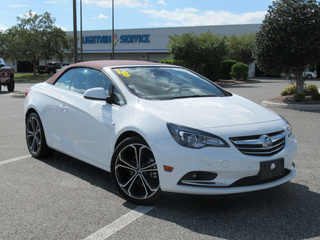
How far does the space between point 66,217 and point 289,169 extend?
2287mm

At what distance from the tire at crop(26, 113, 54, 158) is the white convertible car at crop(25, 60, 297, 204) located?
0.31m

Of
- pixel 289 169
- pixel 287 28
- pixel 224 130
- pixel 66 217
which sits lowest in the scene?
pixel 66 217

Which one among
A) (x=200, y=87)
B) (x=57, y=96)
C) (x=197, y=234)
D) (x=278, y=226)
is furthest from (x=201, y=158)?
(x=57, y=96)

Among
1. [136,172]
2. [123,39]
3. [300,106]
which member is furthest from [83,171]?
[123,39]

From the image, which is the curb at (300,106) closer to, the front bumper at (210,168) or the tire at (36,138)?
the tire at (36,138)

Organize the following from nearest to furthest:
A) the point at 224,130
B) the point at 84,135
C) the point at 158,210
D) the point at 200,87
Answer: the point at 224,130 < the point at 158,210 < the point at 84,135 < the point at 200,87

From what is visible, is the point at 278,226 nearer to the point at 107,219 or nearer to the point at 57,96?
the point at 107,219

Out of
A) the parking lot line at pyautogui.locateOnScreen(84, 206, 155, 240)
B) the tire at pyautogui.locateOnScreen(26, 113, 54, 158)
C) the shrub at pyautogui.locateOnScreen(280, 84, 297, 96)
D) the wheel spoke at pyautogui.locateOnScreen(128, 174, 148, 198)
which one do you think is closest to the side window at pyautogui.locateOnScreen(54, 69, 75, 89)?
the tire at pyautogui.locateOnScreen(26, 113, 54, 158)

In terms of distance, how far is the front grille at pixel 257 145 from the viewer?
10.7ft

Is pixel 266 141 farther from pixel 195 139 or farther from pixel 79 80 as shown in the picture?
pixel 79 80

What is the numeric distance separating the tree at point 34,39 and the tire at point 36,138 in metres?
35.2

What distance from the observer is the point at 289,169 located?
3.67m

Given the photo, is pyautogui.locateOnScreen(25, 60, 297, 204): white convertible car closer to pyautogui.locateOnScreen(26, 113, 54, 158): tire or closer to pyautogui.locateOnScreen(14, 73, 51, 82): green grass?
pyautogui.locateOnScreen(26, 113, 54, 158): tire

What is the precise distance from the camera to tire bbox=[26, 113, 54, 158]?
537 cm
